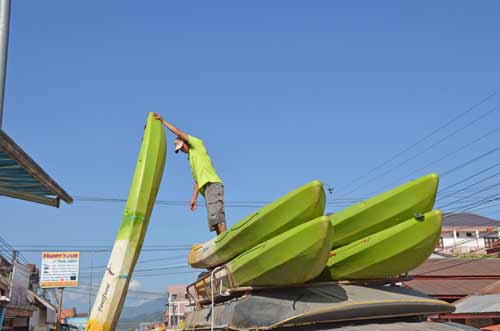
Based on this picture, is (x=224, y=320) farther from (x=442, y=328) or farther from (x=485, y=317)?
(x=485, y=317)

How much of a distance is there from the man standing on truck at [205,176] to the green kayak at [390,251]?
1682 mm

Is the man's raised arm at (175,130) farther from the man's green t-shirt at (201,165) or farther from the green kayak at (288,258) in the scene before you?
the green kayak at (288,258)

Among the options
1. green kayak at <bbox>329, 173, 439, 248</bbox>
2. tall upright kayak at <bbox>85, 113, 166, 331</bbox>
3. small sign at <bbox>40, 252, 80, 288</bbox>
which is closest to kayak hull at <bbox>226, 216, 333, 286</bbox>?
green kayak at <bbox>329, 173, 439, 248</bbox>

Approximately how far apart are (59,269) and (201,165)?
115 feet

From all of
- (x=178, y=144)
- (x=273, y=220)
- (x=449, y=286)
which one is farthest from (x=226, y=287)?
(x=449, y=286)

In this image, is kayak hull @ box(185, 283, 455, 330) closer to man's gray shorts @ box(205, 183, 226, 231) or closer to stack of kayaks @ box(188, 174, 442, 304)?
stack of kayaks @ box(188, 174, 442, 304)

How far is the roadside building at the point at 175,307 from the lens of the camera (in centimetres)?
3882

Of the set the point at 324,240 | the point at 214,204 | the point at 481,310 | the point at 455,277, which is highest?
the point at 214,204

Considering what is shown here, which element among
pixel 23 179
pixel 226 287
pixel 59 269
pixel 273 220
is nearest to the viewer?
pixel 273 220

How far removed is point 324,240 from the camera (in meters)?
4.48

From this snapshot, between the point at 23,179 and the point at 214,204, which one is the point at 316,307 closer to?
the point at 214,204

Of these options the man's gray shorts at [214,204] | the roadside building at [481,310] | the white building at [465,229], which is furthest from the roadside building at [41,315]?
the white building at [465,229]

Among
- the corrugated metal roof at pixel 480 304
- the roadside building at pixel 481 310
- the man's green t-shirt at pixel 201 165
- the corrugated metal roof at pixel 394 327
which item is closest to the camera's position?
the corrugated metal roof at pixel 394 327

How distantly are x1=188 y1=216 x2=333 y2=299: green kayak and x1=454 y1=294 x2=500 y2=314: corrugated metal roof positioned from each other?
13.4 meters
